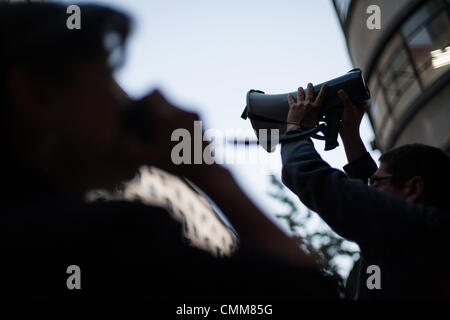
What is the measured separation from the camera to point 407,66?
27.0 ft

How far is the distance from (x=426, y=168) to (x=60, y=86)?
1521 mm

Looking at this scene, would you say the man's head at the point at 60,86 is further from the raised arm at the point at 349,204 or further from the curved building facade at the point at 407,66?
the curved building facade at the point at 407,66

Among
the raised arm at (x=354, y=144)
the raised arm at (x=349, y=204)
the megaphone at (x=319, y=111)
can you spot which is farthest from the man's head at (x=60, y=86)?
the raised arm at (x=354, y=144)

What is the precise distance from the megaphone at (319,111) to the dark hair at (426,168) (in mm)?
263

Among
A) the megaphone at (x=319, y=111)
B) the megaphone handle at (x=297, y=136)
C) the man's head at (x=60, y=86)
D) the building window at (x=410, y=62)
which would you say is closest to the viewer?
the man's head at (x=60, y=86)

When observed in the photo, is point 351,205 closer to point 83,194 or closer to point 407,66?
point 83,194

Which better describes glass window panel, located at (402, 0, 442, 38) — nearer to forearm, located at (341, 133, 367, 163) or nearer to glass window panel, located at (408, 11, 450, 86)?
glass window panel, located at (408, 11, 450, 86)

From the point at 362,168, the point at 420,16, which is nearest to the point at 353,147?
the point at 362,168

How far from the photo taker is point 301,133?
1669 millimetres

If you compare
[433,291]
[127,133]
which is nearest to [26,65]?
[127,133]

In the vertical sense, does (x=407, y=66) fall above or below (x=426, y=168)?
above

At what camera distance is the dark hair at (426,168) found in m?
1.72

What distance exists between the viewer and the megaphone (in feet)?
5.86
